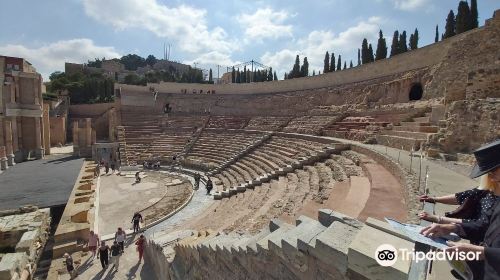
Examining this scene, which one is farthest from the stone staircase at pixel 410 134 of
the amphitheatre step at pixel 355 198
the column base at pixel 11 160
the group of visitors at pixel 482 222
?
the column base at pixel 11 160

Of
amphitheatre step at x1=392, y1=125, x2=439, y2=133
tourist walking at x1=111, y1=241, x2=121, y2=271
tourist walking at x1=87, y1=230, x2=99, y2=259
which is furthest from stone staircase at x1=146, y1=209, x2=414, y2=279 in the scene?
amphitheatre step at x1=392, y1=125, x2=439, y2=133

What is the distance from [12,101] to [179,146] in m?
12.2

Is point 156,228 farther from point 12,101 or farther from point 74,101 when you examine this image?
point 74,101

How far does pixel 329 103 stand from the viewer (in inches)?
926

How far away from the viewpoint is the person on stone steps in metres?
1.91

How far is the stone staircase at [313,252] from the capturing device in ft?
6.51

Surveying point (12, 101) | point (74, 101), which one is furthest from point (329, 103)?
point (74, 101)

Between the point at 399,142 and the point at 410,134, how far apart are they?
0.61 metres

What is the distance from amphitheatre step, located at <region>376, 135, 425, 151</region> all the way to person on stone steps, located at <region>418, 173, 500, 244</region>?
9427mm

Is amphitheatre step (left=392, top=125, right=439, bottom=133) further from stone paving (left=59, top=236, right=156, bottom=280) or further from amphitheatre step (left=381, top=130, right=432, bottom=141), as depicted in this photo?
stone paving (left=59, top=236, right=156, bottom=280)

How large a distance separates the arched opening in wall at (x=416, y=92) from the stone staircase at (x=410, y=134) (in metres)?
5.24

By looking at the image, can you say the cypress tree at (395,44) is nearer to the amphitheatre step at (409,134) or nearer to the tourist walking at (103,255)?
the amphitheatre step at (409,134)

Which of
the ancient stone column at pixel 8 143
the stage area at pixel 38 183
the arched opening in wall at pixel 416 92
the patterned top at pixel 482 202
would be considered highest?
the arched opening in wall at pixel 416 92

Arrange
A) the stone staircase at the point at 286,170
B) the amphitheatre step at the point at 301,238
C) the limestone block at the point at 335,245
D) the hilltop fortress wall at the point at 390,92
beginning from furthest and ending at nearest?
the stone staircase at the point at 286,170 → the hilltop fortress wall at the point at 390,92 → the amphitheatre step at the point at 301,238 → the limestone block at the point at 335,245
